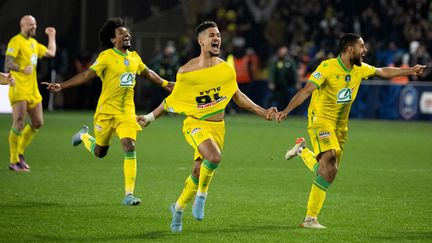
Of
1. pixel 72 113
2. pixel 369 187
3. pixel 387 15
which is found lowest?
pixel 72 113

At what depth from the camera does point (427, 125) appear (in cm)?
2641

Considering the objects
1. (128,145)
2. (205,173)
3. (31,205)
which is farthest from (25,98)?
(205,173)

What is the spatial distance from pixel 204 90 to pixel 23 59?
6198 millimetres

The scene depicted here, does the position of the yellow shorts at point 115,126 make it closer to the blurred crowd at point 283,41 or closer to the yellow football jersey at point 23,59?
the yellow football jersey at point 23,59

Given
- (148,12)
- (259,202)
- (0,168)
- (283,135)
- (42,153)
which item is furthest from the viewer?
(148,12)

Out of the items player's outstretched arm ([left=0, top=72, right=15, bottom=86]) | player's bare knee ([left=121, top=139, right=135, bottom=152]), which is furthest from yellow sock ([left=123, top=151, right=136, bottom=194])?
player's outstretched arm ([left=0, top=72, right=15, bottom=86])

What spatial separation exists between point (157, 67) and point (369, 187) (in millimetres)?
18397

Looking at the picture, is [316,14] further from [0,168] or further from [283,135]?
[0,168]

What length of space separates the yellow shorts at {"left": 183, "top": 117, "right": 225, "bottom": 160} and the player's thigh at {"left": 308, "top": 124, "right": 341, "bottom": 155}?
3.62ft

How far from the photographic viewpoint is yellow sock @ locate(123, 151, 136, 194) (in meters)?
11.8

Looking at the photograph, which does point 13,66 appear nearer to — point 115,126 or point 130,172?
point 115,126

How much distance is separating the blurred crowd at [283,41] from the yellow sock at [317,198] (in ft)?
59.4

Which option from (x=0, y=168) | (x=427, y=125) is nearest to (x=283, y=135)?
(x=427, y=125)

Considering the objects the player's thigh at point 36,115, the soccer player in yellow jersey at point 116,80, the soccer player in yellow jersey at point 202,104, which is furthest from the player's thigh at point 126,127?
the player's thigh at point 36,115
